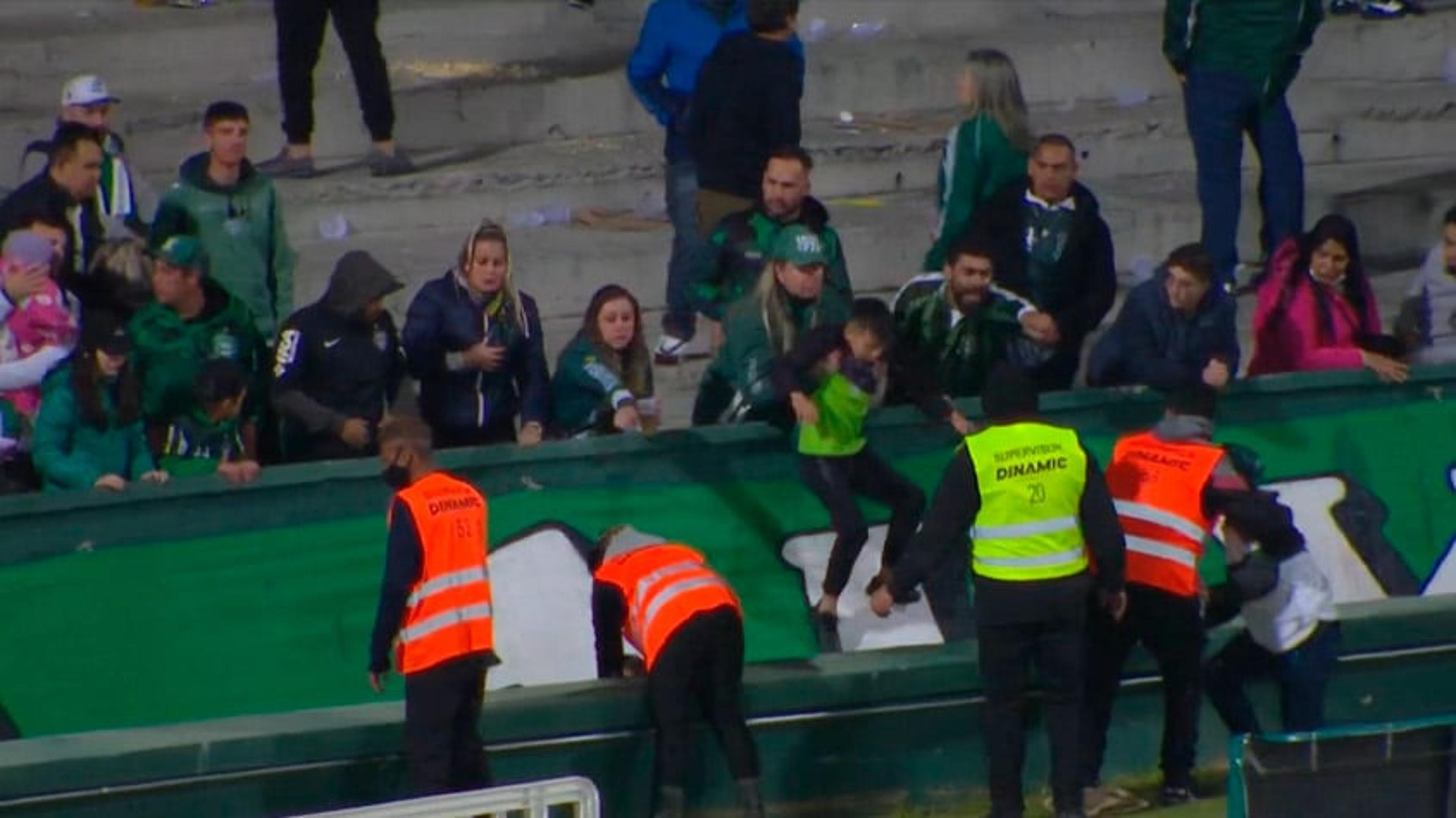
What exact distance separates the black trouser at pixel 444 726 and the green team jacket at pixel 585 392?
1813mm

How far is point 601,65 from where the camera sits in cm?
1677

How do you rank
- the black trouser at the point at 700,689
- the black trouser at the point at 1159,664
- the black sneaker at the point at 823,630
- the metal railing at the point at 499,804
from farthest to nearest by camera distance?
the black sneaker at the point at 823,630, the black trouser at the point at 1159,664, the black trouser at the point at 700,689, the metal railing at the point at 499,804

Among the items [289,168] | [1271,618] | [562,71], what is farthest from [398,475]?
[562,71]

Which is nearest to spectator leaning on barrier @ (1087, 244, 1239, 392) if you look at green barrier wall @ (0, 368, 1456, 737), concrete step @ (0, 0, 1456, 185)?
green barrier wall @ (0, 368, 1456, 737)

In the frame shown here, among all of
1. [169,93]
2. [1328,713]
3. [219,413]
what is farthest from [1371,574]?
[169,93]

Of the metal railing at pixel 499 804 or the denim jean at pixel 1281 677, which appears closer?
the metal railing at pixel 499 804

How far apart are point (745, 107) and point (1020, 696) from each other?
11.1 ft

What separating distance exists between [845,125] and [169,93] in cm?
378

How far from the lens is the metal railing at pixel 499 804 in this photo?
751 cm

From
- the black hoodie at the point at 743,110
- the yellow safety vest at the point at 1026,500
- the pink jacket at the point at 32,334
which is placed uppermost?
the black hoodie at the point at 743,110

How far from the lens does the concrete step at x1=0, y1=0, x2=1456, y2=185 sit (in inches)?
615

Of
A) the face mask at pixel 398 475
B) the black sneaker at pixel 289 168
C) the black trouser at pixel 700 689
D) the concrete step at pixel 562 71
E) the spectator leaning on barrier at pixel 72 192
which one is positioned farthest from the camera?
the concrete step at pixel 562 71

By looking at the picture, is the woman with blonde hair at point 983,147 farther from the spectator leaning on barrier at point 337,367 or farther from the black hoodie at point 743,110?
the spectator leaning on barrier at point 337,367

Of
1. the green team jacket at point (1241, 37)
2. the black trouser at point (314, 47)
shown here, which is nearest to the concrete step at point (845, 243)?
the black trouser at point (314, 47)
